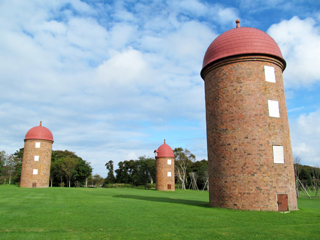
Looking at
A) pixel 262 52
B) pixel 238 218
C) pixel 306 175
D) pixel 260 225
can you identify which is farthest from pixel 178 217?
pixel 306 175

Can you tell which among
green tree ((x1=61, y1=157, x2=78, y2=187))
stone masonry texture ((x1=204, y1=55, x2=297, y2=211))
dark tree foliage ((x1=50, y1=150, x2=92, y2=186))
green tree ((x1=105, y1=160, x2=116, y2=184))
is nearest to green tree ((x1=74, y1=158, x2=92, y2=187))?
dark tree foliage ((x1=50, y1=150, x2=92, y2=186))

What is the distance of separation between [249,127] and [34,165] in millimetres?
Answer: 37006

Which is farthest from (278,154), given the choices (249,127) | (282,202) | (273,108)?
(273,108)

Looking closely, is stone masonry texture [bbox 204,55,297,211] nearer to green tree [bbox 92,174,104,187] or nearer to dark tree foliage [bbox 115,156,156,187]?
dark tree foliage [bbox 115,156,156,187]

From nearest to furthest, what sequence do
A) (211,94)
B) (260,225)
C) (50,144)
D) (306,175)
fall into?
(260,225) → (211,94) → (50,144) → (306,175)

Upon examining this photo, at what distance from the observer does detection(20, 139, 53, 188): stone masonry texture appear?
38312 mm

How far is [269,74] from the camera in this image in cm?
1429

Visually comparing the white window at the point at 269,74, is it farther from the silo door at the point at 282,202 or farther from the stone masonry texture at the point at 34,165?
the stone masonry texture at the point at 34,165

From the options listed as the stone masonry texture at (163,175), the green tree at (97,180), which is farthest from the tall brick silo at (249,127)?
the green tree at (97,180)

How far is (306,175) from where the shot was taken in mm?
45250

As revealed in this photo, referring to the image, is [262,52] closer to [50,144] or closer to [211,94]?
[211,94]

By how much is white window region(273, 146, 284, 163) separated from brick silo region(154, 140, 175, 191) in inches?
1214

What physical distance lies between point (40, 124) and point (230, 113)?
125 feet

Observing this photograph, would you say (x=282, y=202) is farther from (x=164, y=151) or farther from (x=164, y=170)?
(x=164, y=151)
